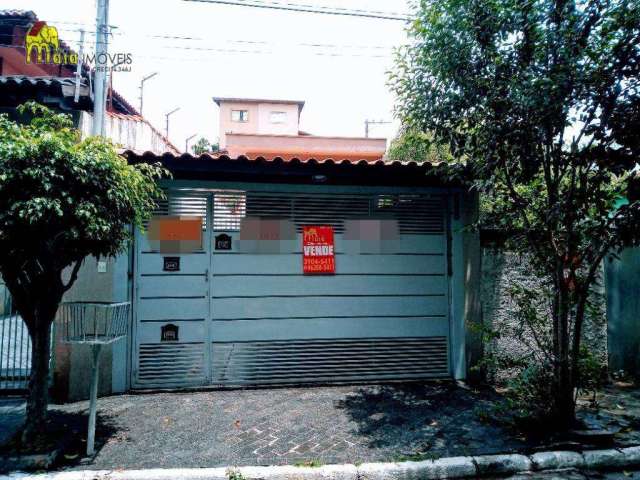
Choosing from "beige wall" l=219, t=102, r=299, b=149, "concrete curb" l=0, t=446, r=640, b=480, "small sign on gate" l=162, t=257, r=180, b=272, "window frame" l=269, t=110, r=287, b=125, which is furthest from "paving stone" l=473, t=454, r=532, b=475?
"window frame" l=269, t=110, r=287, b=125

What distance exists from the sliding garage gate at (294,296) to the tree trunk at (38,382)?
5.56 feet

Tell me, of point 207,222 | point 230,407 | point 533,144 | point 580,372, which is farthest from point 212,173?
point 580,372

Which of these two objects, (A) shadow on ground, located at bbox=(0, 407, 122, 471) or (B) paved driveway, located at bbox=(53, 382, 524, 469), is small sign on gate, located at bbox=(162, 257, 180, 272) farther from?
(A) shadow on ground, located at bbox=(0, 407, 122, 471)

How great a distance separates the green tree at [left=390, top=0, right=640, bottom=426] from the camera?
4191mm

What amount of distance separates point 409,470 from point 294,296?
10.0 ft

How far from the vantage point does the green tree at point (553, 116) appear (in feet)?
13.8

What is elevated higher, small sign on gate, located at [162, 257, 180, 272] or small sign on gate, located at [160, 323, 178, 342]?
small sign on gate, located at [162, 257, 180, 272]

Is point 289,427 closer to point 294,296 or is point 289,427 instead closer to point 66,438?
point 294,296

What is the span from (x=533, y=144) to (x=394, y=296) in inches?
120

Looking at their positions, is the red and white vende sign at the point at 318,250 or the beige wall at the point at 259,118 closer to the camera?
the red and white vende sign at the point at 318,250

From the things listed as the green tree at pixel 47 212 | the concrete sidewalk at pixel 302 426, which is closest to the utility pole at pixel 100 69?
the green tree at pixel 47 212

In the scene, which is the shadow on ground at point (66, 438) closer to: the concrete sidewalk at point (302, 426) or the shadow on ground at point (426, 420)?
the concrete sidewalk at point (302, 426)

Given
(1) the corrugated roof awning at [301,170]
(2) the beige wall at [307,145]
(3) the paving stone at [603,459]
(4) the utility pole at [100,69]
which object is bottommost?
(3) the paving stone at [603,459]

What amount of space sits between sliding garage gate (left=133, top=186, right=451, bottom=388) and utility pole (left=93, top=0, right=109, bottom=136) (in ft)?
11.2
